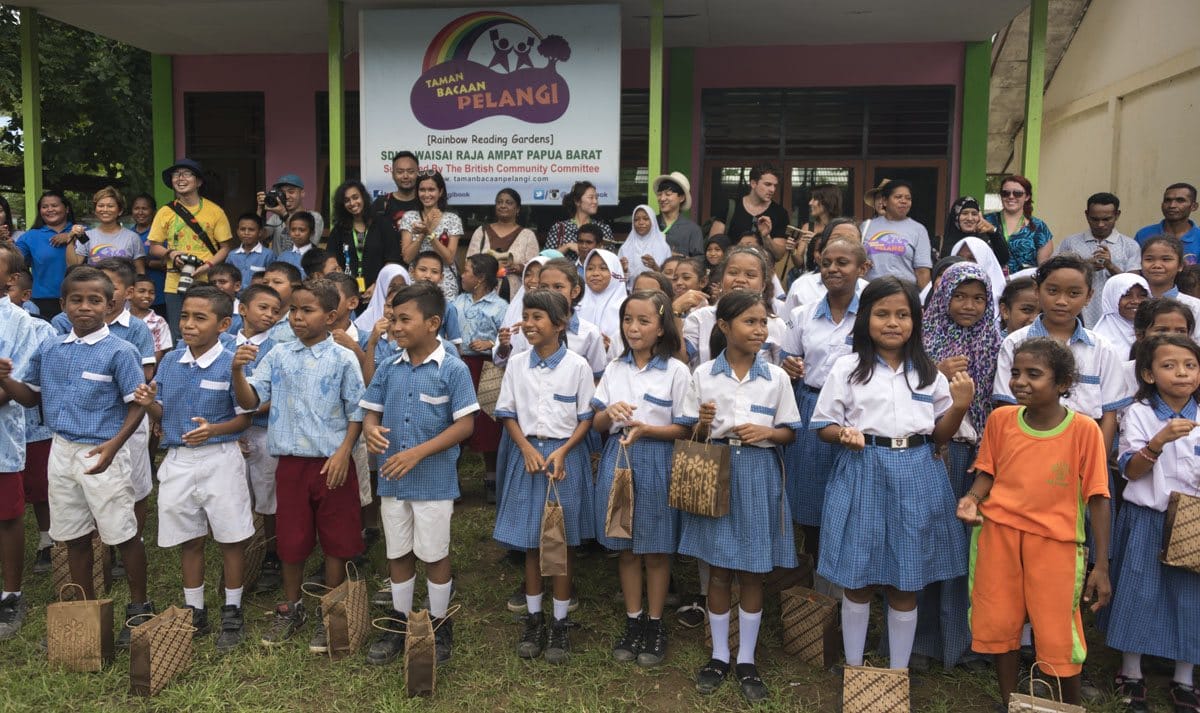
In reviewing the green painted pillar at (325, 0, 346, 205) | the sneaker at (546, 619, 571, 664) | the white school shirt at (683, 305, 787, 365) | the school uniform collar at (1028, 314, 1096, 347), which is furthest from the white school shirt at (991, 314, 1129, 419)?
the green painted pillar at (325, 0, 346, 205)

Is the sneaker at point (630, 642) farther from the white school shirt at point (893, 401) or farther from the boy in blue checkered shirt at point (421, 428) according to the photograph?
the white school shirt at point (893, 401)

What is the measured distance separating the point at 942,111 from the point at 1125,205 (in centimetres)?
308

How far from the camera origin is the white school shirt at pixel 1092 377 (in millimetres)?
3346

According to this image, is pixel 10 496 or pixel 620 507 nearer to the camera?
pixel 620 507

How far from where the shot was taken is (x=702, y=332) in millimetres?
4324

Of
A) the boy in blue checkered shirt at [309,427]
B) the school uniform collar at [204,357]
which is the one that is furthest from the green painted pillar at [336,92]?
the boy in blue checkered shirt at [309,427]

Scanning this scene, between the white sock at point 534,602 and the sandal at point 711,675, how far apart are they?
0.73m

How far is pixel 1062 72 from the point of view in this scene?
12.8 meters

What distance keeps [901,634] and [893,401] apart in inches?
35.1

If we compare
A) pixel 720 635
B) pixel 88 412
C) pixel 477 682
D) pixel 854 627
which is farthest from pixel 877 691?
pixel 88 412

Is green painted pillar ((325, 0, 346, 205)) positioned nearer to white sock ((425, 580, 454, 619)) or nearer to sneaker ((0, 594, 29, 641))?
sneaker ((0, 594, 29, 641))

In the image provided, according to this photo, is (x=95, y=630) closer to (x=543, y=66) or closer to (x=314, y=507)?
(x=314, y=507)

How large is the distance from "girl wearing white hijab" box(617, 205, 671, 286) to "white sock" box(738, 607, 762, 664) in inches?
121

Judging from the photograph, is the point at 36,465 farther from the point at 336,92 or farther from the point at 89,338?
the point at 336,92
